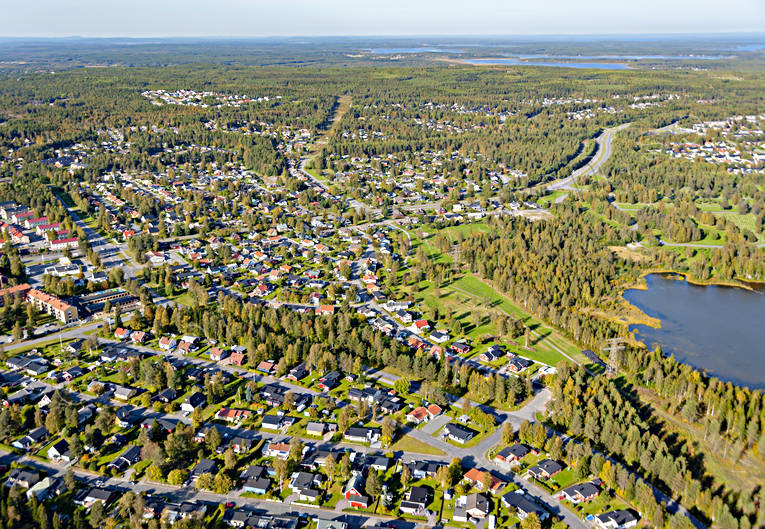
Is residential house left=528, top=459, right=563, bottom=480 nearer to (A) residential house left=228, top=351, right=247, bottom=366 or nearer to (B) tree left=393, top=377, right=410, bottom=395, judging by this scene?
(B) tree left=393, top=377, right=410, bottom=395

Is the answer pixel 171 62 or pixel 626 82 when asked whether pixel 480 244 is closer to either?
pixel 626 82

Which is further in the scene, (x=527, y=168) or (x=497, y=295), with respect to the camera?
(x=527, y=168)

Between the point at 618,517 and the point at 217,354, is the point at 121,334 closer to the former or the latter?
the point at 217,354

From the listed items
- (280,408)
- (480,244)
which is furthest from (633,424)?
(480,244)

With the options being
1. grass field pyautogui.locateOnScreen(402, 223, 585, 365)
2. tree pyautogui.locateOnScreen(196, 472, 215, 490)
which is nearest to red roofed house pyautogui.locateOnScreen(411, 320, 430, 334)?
grass field pyautogui.locateOnScreen(402, 223, 585, 365)

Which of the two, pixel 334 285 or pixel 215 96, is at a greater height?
pixel 215 96
